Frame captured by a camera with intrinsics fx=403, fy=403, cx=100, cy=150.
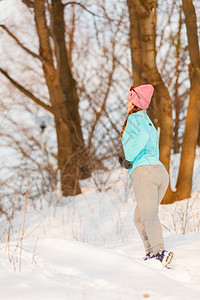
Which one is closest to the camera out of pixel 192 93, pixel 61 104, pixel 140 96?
pixel 140 96

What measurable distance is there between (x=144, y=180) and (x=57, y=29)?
7168mm

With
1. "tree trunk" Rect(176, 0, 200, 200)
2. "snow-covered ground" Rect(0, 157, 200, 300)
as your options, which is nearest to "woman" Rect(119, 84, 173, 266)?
"snow-covered ground" Rect(0, 157, 200, 300)

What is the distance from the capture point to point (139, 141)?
3564mm

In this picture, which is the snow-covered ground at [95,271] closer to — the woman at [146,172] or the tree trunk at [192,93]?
the woman at [146,172]

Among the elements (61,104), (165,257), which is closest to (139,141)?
(165,257)

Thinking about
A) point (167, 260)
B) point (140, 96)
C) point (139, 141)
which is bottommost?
A: point (167, 260)

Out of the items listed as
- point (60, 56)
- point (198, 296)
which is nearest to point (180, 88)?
point (60, 56)

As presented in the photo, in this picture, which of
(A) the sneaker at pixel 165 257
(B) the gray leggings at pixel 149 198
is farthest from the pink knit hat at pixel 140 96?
(A) the sneaker at pixel 165 257

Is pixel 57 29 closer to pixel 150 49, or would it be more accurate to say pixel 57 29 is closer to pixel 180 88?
pixel 150 49

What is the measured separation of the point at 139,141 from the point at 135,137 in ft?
0.17

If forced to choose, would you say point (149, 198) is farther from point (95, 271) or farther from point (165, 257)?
point (95, 271)

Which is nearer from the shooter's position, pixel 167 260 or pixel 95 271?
pixel 95 271

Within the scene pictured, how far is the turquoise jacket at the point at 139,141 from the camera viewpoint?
3.56 meters

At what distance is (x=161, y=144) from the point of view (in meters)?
6.75
